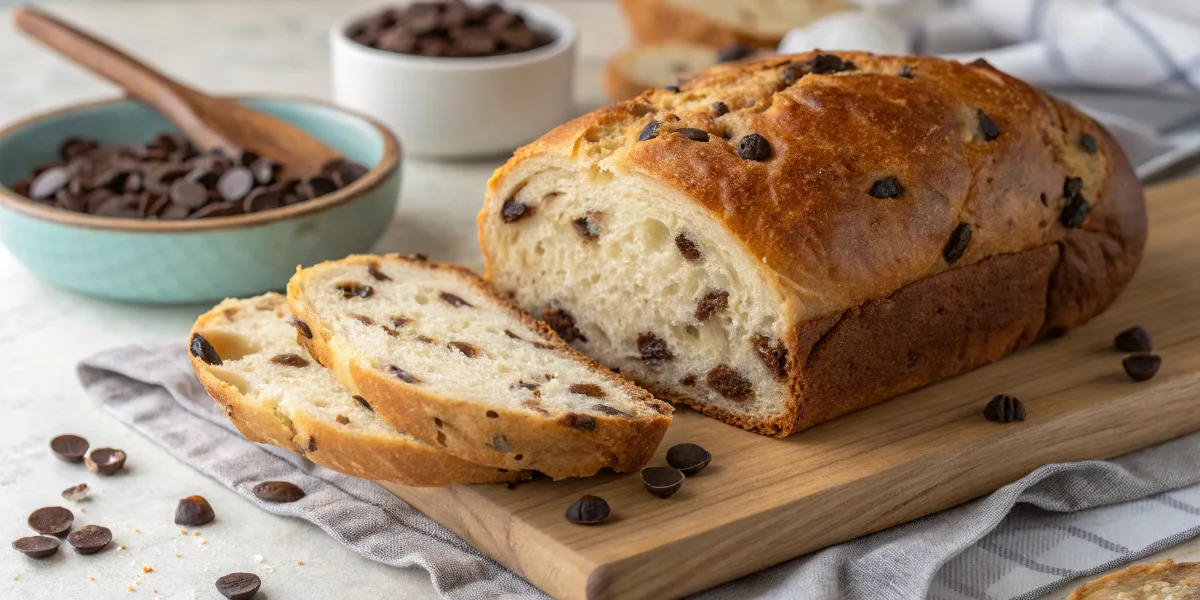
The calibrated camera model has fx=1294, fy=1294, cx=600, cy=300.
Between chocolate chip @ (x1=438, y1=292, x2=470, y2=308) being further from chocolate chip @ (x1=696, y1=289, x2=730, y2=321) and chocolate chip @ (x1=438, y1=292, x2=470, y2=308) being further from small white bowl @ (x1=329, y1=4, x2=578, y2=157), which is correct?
small white bowl @ (x1=329, y1=4, x2=578, y2=157)

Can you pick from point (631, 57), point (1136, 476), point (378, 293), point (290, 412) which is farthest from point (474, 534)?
point (631, 57)

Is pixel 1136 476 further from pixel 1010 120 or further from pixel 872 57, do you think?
pixel 872 57

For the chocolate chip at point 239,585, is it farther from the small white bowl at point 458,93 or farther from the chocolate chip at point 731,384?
the small white bowl at point 458,93

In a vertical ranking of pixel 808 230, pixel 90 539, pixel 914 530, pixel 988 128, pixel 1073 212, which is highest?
pixel 988 128

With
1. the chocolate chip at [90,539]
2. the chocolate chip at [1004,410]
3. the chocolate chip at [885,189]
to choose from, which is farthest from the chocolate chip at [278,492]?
the chocolate chip at [1004,410]

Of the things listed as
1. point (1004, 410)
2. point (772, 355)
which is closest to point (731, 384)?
point (772, 355)

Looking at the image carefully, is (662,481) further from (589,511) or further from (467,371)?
(467,371)
